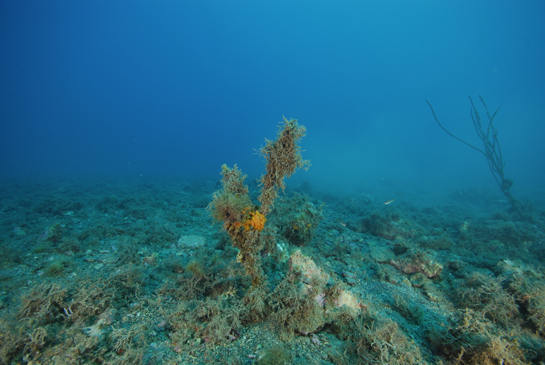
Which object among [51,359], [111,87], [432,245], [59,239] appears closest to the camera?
Answer: [51,359]

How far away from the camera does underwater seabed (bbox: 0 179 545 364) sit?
9.26ft

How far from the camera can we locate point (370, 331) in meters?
2.94

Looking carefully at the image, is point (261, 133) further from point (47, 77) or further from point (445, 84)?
point (47, 77)

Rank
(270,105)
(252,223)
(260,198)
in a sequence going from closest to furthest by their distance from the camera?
(252,223) < (260,198) < (270,105)

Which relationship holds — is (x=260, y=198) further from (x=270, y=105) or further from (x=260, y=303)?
(x=270, y=105)

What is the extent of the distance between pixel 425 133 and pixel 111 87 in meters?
262

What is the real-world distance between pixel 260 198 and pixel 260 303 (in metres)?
1.81

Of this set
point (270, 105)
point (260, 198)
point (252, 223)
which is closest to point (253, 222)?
point (252, 223)

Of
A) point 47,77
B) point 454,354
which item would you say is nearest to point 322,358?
point 454,354

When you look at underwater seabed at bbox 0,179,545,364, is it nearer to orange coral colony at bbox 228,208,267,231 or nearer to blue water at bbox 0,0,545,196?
orange coral colony at bbox 228,208,267,231

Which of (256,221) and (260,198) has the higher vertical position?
(260,198)

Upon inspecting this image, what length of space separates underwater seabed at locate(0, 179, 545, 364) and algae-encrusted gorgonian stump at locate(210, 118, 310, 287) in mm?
275

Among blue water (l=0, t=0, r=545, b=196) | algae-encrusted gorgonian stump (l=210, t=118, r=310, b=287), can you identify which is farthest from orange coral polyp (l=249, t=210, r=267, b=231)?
blue water (l=0, t=0, r=545, b=196)

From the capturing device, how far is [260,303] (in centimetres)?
349
